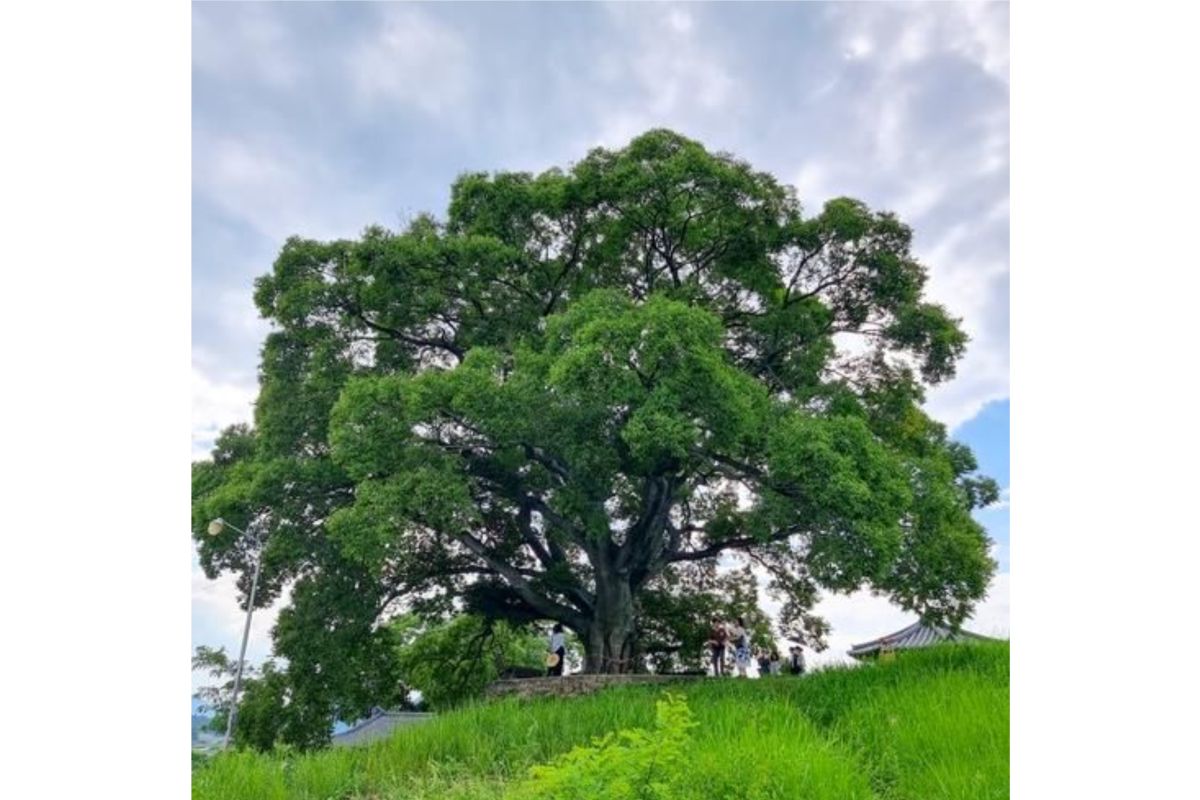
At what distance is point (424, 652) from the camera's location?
45.3ft

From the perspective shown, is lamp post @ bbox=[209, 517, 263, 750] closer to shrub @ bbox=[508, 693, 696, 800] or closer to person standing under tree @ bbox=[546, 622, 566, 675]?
person standing under tree @ bbox=[546, 622, 566, 675]

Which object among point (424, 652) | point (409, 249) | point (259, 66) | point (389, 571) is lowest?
point (424, 652)

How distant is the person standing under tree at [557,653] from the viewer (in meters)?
11.5

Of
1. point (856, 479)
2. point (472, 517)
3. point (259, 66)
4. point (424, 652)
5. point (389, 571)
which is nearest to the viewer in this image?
point (259, 66)

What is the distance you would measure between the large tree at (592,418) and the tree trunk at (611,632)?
0.04 metres

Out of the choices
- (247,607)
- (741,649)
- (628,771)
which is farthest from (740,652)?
(628,771)

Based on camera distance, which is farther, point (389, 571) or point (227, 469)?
point (227, 469)

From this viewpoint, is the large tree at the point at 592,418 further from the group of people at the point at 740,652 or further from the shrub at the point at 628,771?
the shrub at the point at 628,771

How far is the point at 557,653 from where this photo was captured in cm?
1171
